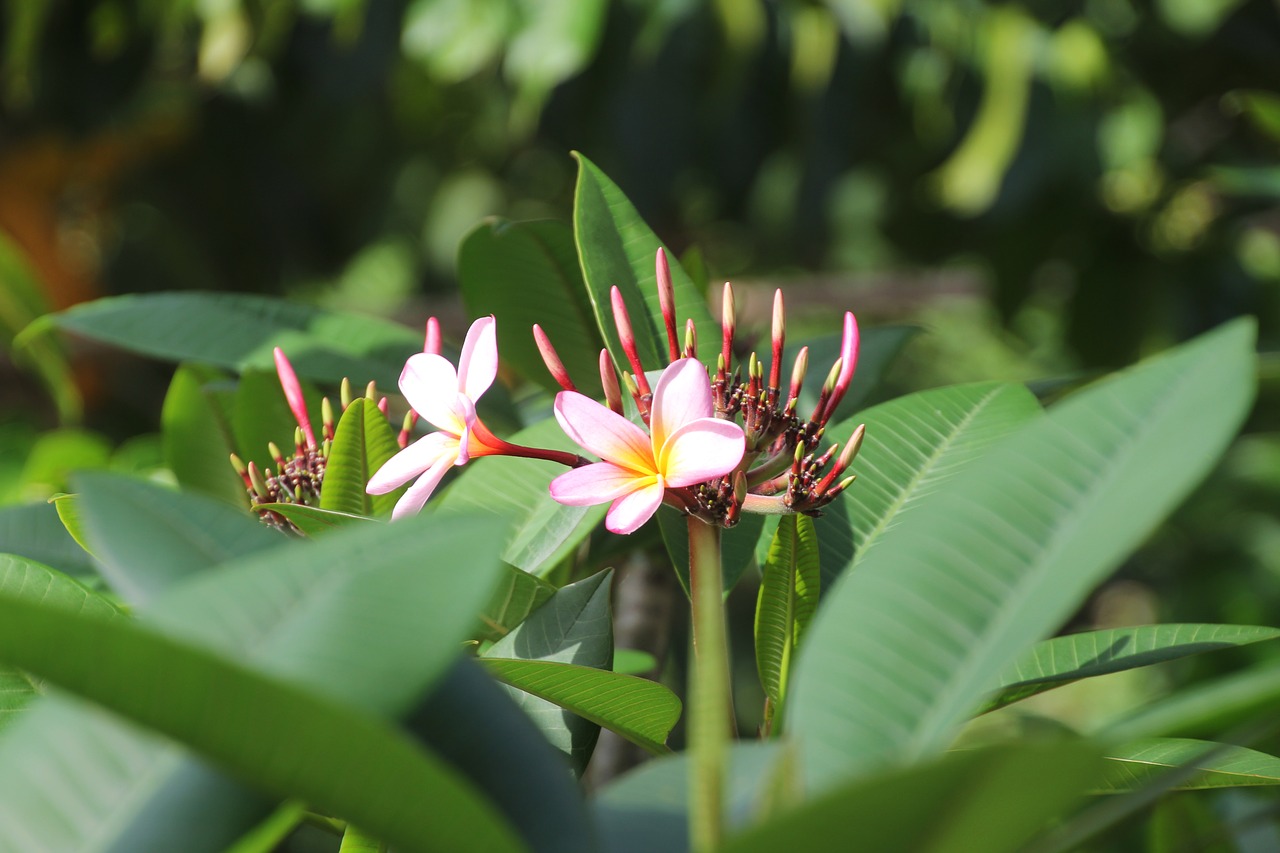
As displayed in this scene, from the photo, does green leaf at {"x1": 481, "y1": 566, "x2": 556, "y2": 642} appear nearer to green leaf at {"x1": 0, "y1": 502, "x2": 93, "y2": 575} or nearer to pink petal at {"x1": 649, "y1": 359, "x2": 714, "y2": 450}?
pink petal at {"x1": 649, "y1": 359, "x2": 714, "y2": 450}

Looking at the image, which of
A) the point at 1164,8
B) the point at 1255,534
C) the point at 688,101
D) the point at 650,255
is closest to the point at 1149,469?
the point at 650,255

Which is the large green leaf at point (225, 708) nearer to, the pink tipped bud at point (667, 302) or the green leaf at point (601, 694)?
the green leaf at point (601, 694)

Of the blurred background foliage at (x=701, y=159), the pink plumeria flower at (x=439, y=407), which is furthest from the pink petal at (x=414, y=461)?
the blurred background foliage at (x=701, y=159)

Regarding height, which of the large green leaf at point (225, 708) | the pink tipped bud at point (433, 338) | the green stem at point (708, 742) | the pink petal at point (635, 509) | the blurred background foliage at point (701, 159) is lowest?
the large green leaf at point (225, 708)

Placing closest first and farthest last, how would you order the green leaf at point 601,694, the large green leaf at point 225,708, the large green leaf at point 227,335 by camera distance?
the large green leaf at point 225,708 < the green leaf at point 601,694 < the large green leaf at point 227,335

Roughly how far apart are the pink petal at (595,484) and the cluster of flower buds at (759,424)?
0.02 m

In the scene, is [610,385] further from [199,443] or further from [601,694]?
[199,443]

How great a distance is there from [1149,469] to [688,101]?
5.31 feet

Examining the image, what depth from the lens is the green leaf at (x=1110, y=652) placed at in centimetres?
35

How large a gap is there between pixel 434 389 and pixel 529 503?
0.27 feet

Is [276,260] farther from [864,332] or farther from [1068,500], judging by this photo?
[1068,500]

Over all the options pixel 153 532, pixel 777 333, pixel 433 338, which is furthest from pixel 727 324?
pixel 153 532

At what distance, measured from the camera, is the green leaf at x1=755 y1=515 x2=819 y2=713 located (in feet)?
1.19

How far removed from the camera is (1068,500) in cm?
24
